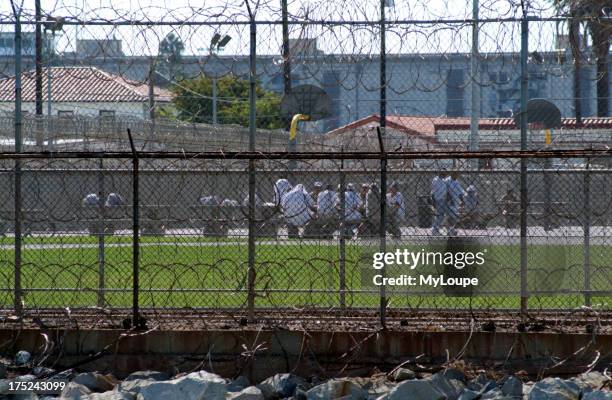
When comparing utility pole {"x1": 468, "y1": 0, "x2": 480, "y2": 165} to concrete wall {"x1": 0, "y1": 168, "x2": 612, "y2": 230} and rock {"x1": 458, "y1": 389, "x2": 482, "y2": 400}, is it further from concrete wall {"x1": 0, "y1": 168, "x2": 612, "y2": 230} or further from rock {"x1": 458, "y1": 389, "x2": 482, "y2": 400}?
rock {"x1": 458, "y1": 389, "x2": 482, "y2": 400}

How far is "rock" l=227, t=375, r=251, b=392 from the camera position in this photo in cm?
837

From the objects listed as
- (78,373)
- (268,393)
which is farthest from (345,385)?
(78,373)

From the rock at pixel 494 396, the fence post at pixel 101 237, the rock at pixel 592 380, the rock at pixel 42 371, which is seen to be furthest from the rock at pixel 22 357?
the rock at pixel 592 380

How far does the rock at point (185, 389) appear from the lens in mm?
7941

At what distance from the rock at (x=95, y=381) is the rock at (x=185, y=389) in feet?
1.52

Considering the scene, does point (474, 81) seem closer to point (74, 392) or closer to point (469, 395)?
point (469, 395)

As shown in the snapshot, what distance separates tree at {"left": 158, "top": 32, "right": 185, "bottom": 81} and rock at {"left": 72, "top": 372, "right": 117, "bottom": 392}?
10.7ft

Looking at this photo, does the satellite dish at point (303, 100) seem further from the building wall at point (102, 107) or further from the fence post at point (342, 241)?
the building wall at point (102, 107)

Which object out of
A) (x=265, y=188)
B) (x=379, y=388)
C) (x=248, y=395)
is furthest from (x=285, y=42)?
(x=248, y=395)

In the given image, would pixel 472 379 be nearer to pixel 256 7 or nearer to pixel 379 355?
pixel 379 355

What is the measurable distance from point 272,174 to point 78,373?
8.25 ft

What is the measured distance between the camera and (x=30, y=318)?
31.8ft

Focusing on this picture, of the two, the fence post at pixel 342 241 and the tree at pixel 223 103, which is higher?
the tree at pixel 223 103
